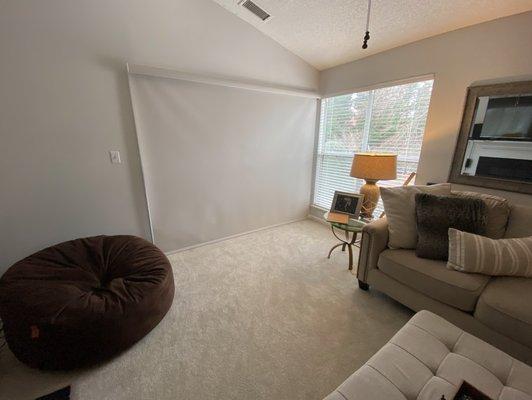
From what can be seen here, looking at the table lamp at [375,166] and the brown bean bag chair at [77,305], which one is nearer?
the brown bean bag chair at [77,305]

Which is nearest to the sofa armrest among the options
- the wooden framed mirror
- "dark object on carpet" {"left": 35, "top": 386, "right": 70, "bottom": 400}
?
the wooden framed mirror

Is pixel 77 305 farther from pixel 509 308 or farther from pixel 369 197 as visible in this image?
pixel 369 197

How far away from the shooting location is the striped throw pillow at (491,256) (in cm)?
138

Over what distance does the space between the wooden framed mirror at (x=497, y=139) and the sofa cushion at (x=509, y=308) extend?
0.92 meters

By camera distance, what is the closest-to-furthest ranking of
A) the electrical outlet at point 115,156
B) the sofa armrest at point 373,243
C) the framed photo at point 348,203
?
1. the sofa armrest at point 373,243
2. the electrical outlet at point 115,156
3. the framed photo at point 348,203

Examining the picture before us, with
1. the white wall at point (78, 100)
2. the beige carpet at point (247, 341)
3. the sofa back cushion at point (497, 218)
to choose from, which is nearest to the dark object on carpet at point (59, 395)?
the beige carpet at point (247, 341)

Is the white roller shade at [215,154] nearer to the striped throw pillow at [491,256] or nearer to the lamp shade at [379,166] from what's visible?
the lamp shade at [379,166]

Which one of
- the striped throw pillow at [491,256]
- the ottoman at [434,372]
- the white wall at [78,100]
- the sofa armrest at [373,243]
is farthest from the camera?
the sofa armrest at [373,243]

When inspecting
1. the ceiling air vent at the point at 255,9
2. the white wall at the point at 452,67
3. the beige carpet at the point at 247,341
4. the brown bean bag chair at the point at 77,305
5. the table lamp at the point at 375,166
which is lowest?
the beige carpet at the point at 247,341

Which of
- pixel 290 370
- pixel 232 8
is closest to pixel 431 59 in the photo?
pixel 232 8

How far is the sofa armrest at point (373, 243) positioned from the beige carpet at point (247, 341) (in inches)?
11.9

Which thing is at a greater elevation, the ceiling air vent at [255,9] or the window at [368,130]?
the ceiling air vent at [255,9]

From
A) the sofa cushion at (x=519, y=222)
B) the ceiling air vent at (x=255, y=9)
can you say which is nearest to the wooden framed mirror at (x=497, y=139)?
the sofa cushion at (x=519, y=222)

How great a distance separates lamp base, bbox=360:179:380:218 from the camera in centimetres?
241
